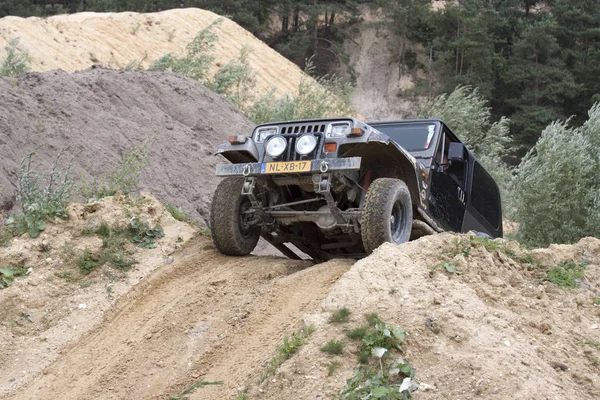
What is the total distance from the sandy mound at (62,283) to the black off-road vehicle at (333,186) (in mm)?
993

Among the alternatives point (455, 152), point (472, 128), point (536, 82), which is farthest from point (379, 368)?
point (536, 82)

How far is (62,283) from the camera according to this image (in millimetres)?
8406

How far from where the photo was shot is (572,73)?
39.4 m

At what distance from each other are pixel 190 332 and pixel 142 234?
7.90 ft

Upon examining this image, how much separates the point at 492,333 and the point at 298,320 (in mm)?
1514

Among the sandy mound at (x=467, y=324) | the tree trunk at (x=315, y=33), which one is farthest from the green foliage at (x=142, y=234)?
the tree trunk at (x=315, y=33)

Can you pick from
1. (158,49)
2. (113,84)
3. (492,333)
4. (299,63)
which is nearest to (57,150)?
(113,84)

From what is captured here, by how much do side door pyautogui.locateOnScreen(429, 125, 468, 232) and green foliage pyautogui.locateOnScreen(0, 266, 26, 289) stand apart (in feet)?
14.4

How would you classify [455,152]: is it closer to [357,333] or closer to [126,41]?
[357,333]

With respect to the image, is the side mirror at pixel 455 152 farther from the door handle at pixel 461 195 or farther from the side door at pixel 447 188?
the door handle at pixel 461 195

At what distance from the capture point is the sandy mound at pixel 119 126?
12336mm

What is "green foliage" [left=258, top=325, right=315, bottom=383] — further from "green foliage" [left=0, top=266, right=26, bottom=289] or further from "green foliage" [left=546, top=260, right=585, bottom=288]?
"green foliage" [left=0, top=266, right=26, bottom=289]

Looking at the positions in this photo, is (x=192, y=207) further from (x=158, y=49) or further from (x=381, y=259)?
(x=158, y=49)

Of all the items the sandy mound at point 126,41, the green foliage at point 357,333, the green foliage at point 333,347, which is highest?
the sandy mound at point 126,41
